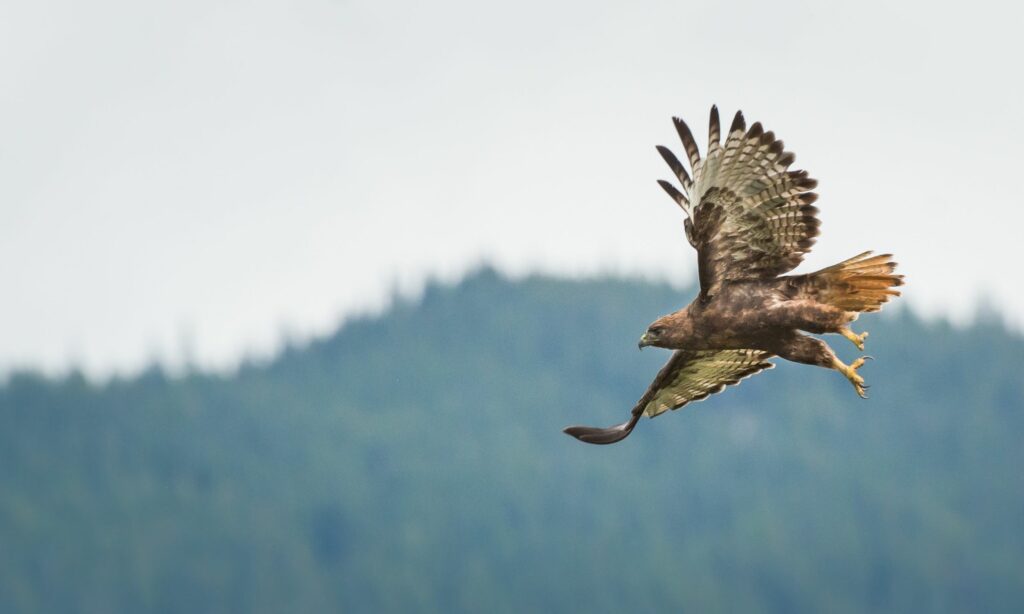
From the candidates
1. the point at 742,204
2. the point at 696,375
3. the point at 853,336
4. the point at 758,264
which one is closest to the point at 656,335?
the point at 758,264

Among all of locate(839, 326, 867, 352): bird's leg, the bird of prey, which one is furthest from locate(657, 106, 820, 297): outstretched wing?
locate(839, 326, 867, 352): bird's leg

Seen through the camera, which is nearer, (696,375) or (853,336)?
(853,336)

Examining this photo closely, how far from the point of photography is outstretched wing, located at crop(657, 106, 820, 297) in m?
13.9

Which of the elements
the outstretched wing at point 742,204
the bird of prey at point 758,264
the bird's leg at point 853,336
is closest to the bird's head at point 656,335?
the bird of prey at point 758,264

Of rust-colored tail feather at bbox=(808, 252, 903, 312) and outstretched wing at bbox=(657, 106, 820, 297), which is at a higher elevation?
outstretched wing at bbox=(657, 106, 820, 297)

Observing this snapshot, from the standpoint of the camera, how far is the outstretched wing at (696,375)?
53.5ft

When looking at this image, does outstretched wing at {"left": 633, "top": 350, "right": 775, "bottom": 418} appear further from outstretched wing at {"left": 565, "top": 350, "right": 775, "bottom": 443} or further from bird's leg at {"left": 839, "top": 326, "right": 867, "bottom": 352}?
bird's leg at {"left": 839, "top": 326, "right": 867, "bottom": 352}

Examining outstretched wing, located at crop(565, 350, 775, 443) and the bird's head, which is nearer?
the bird's head

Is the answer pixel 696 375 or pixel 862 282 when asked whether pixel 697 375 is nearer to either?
pixel 696 375

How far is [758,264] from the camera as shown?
1430 cm

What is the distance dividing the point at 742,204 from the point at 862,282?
108 centimetres

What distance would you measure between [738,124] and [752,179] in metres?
0.45

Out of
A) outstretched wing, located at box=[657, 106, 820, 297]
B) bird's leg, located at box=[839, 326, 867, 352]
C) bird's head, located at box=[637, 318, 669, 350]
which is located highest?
outstretched wing, located at box=[657, 106, 820, 297]

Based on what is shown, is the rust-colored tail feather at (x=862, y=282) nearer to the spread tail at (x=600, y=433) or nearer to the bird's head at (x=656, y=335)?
the bird's head at (x=656, y=335)
